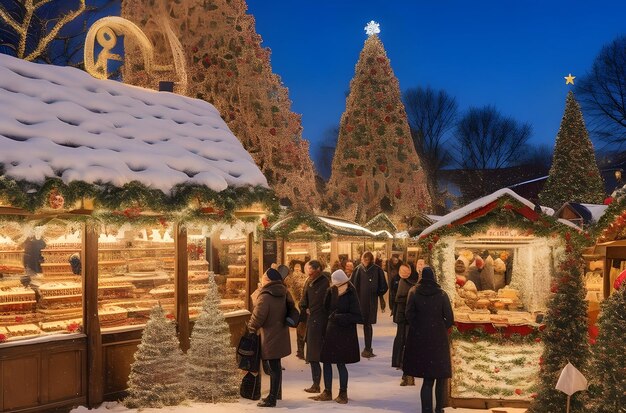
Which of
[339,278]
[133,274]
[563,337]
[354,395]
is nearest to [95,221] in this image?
[133,274]

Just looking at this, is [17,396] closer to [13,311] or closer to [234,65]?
[13,311]

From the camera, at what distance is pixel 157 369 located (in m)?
9.54

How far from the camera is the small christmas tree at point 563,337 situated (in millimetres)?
6824

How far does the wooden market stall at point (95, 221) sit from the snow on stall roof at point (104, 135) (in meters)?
0.02

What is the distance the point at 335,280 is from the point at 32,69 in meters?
5.46

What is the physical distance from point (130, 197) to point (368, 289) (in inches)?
238

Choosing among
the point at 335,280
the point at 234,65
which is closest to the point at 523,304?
the point at 335,280

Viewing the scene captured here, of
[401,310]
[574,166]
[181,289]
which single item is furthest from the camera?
[574,166]

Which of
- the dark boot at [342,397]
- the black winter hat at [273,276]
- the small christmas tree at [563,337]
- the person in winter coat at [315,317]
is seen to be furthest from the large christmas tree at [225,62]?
the small christmas tree at [563,337]

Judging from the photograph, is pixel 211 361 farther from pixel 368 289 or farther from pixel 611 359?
pixel 611 359

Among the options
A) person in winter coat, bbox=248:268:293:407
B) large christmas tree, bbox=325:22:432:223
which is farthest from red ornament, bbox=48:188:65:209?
large christmas tree, bbox=325:22:432:223

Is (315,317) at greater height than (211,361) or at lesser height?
greater

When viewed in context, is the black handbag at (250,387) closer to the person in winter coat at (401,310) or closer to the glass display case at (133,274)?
the glass display case at (133,274)

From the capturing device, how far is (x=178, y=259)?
10.7 metres
